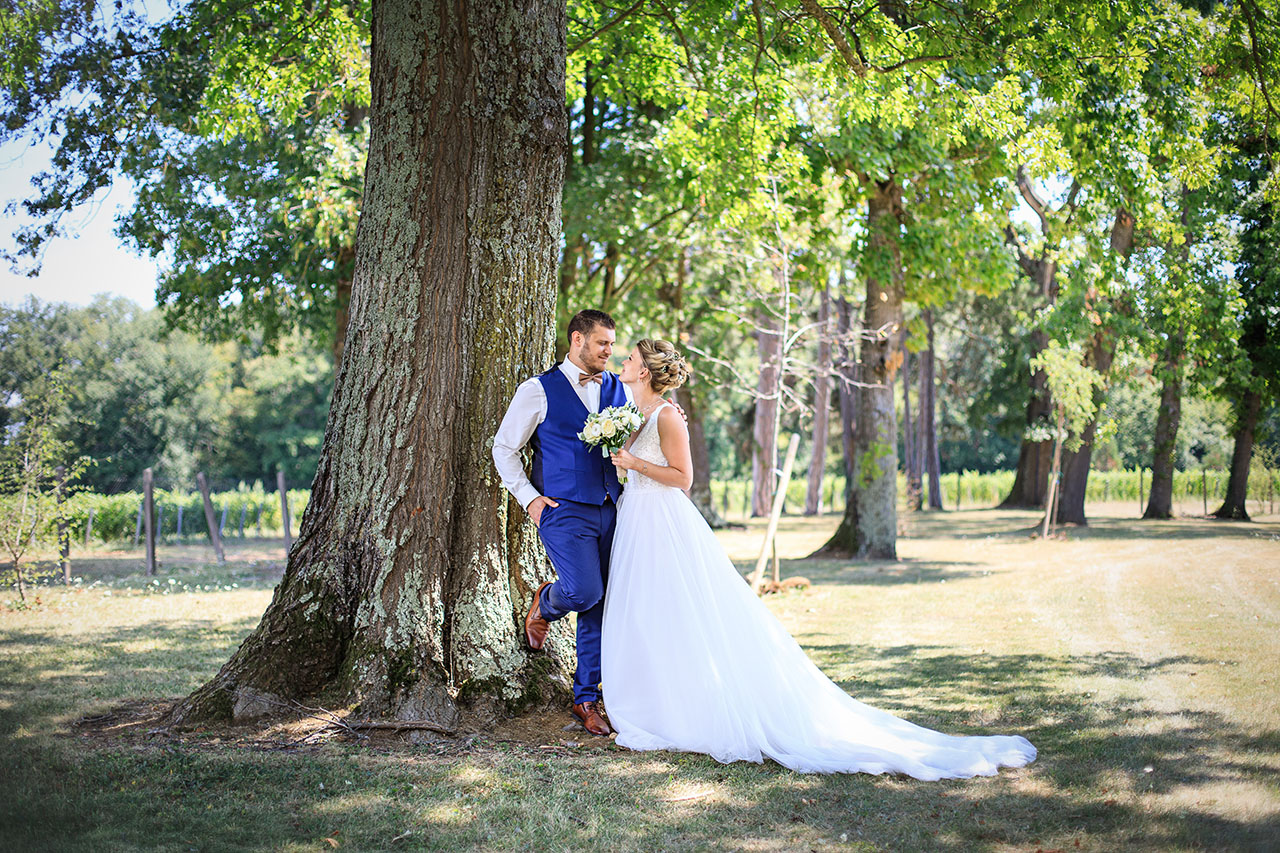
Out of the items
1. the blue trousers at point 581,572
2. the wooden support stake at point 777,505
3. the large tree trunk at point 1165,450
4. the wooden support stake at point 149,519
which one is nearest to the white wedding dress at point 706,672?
the blue trousers at point 581,572

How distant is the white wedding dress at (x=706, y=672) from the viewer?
4707mm

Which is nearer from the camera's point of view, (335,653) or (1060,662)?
(335,653)

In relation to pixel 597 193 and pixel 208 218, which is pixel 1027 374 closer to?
pixel 597 193

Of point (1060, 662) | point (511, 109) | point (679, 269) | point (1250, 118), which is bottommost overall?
point (1060, 662)

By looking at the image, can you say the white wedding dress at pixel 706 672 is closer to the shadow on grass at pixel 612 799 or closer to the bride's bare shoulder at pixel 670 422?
the bride's bare shoulder at pixel 670 422

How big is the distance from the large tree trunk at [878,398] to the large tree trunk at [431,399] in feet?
31.6

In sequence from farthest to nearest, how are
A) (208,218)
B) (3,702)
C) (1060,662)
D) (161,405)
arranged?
(161,405), (208,218), (1060,662), (3,702)

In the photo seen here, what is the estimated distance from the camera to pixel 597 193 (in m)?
16.4

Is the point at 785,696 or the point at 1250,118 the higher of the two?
the point at 1250,118

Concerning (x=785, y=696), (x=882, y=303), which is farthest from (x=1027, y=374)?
(x=785, y=696)

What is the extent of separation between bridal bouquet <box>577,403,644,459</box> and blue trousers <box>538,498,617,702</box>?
0.41m

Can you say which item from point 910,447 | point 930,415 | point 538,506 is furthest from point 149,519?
point 910,447

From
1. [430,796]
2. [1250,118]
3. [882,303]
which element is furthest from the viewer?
[882,303]

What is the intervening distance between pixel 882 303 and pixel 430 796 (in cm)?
1324
